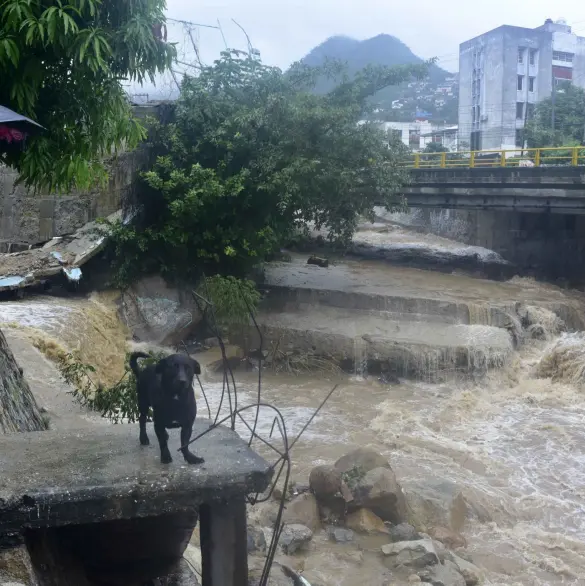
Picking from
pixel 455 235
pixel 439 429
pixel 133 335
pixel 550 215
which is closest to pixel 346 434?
pixel 439 429

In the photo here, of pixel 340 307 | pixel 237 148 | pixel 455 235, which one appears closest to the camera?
pixel 237 148

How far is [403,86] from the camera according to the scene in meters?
61.8

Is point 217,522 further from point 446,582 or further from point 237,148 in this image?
point 237,148

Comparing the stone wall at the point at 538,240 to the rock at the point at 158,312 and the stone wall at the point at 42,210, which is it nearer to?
the rock at the point at 158,312

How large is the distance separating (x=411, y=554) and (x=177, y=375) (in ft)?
13.4

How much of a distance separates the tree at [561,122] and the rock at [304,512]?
22.7 metres

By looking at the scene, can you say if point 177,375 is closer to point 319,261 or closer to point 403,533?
point 403,533

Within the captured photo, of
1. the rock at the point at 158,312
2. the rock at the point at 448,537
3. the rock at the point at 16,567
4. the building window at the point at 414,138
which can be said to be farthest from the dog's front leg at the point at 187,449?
the building window at the point at 414,138

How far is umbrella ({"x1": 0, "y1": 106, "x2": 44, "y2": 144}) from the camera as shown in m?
3.35

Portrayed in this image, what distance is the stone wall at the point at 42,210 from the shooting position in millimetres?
13695

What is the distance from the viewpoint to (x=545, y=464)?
950 cm

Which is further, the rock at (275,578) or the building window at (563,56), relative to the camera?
the building window at (563,56)

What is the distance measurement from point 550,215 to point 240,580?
709 inches

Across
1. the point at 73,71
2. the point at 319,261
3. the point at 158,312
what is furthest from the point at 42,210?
the point at 73,71
